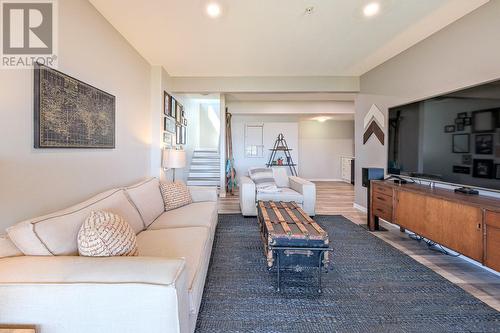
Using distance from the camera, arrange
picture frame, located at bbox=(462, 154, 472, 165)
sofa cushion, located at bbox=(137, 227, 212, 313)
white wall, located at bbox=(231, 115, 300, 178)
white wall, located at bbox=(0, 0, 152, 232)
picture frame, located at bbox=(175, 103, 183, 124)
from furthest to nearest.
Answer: white wall, located at bbox=(231, 115, 300, 178)
picture frame, located at bbox=(175, 103, 183, 124)
picture frame, located at bbox=(462, 154, 472, 165)
white wall, located at bbox=(0, 0, 152, 232)
sofa cushion, located at bbox=(137, 227, 212, 313)

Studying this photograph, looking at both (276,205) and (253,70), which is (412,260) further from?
(253,70)

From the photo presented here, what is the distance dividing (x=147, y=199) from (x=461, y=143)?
10.8 ft

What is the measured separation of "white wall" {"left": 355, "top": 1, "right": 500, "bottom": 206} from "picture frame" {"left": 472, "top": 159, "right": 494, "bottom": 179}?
785 mm

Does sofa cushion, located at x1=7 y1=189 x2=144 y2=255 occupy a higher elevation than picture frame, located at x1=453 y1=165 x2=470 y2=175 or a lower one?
lower

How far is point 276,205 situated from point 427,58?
2.73 meters

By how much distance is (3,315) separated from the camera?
1037 mm

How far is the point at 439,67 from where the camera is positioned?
298 cm

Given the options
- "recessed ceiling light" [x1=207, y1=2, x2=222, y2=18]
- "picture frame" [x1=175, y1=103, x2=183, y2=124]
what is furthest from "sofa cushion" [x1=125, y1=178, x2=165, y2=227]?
"picture frame" [x1=175, y1=103, x2=183, y2=124]

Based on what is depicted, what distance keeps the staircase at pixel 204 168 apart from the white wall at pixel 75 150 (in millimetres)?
3171

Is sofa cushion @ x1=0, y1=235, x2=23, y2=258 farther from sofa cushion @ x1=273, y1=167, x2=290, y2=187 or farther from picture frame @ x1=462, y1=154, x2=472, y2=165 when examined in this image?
sofa cushion @ x1=273, y1=167, x2=290, y2=187

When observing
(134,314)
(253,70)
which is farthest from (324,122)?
(134,314)

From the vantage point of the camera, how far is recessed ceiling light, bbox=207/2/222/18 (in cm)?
240
